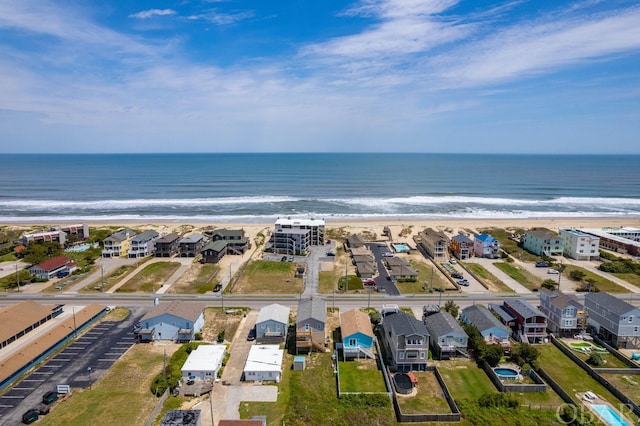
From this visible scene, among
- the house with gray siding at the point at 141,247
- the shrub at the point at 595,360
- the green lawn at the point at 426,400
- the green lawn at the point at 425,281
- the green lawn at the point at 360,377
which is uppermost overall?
the house with gray siding at the point at 141,247

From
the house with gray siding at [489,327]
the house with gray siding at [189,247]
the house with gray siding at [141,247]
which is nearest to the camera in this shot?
the house with gray siding at [489,327]

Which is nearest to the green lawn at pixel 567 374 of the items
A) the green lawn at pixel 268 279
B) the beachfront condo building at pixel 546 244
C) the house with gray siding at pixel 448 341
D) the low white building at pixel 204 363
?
the house with gray siding at pixel 448 341

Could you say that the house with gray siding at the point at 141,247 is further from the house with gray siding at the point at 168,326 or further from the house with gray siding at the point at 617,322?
the house with gray siding at the point at 617,322

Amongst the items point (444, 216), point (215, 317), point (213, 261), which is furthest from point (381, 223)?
point (215, 317)

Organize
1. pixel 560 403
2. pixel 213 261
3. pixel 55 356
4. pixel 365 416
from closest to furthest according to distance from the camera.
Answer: pixel 365 416, pixel 560 403, pixel 55 356, pixel 213 261

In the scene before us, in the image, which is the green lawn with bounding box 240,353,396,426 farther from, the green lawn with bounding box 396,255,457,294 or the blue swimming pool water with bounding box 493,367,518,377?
the green lawn with bounding box 396,255,457,294

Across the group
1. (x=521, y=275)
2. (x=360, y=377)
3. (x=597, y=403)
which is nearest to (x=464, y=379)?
(x=360, y=377)

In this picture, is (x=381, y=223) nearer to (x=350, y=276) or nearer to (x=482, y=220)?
(x=482, y=220)
